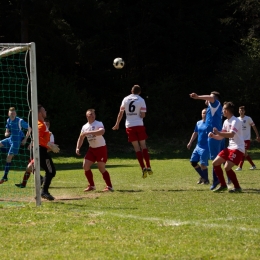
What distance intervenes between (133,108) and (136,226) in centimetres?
609

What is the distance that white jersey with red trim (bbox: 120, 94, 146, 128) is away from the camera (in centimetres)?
1402

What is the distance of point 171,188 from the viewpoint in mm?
13703

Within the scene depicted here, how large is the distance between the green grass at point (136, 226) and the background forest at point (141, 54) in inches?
892

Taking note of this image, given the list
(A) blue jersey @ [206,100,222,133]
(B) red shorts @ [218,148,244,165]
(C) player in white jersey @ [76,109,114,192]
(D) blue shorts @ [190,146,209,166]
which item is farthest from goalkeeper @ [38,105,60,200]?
(D) blue shorts @ [190,146,209,166]

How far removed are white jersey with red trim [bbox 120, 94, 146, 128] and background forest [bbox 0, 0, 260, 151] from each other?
2017cm

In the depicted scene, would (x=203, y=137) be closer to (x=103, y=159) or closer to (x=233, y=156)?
(x=103, y=159)

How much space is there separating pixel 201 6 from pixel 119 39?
5.76m

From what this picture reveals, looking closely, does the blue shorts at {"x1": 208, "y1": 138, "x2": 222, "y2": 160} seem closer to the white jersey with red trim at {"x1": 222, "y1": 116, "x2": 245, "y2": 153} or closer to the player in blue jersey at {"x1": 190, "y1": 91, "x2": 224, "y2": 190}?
the player in blue jersey at {"x1": 190, "y1": 91, "x2": 224, "y2": 190}

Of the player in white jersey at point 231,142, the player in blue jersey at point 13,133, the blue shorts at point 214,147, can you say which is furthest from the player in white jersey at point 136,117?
the player in blue jersey at point 13,133

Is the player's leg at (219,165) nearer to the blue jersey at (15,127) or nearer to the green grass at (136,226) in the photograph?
the green grass at (136,226)

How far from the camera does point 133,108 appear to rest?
46.1 ft

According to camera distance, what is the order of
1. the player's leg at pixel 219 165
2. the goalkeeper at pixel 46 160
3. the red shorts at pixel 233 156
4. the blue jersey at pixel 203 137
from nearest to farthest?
the goalkeeper at pixel 46 160 < the red shorts at pixel 233 156 < the player's leg at pixel 219 165 < the blue jersey at pixel 203 137

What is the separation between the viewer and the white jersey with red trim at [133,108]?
46.0 ft

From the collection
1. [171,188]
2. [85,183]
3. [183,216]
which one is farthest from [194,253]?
[85,183]
